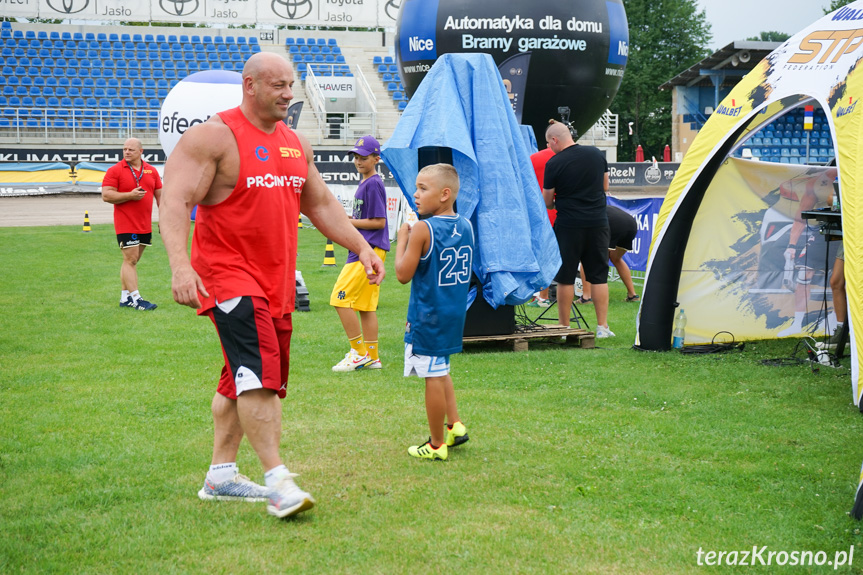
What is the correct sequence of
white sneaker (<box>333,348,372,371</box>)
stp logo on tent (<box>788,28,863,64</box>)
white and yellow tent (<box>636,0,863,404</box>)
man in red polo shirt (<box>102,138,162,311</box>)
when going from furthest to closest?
1. man in red polo shirt (<box>102,138,162,311</box>)
2. white sneaker (<box>333,348,372,371</box>)
3. white and yellow tent (<box>636,0,863,404</box>)
4. stp logo on tent (<box>788,28,863,64</box>)

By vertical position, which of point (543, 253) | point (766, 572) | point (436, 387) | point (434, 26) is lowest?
point (766, 572)

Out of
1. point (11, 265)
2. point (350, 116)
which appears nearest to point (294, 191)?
point (11, 265)

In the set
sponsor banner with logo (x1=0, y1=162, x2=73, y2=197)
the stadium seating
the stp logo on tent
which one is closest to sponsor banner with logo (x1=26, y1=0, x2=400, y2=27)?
sponsor banner with logo (x1=0, y1=162, x2=73, y2=197)

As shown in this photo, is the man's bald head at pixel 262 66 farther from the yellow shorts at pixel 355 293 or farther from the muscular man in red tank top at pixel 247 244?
the yellow shorts at pixel 355 293

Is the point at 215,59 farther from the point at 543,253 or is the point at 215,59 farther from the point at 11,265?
the point at 543,253

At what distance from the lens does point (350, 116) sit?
38.8 metres

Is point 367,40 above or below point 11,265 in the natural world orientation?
above

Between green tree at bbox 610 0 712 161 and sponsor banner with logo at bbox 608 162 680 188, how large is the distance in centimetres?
2827

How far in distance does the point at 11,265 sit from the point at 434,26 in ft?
27.5

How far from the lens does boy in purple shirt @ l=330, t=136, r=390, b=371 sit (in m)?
7.31

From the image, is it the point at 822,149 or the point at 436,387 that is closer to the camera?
the point at 436,387

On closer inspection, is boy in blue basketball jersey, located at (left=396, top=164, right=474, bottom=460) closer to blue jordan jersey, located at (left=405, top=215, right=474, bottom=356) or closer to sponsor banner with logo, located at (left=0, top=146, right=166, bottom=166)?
blue jordan jersey, located at (left=405, top=215, right=474, bottom=356)

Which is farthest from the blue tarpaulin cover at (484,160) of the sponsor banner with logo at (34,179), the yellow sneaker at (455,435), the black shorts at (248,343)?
the sponsor banner with logo at (34,179)

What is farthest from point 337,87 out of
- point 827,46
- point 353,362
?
point 827,46
